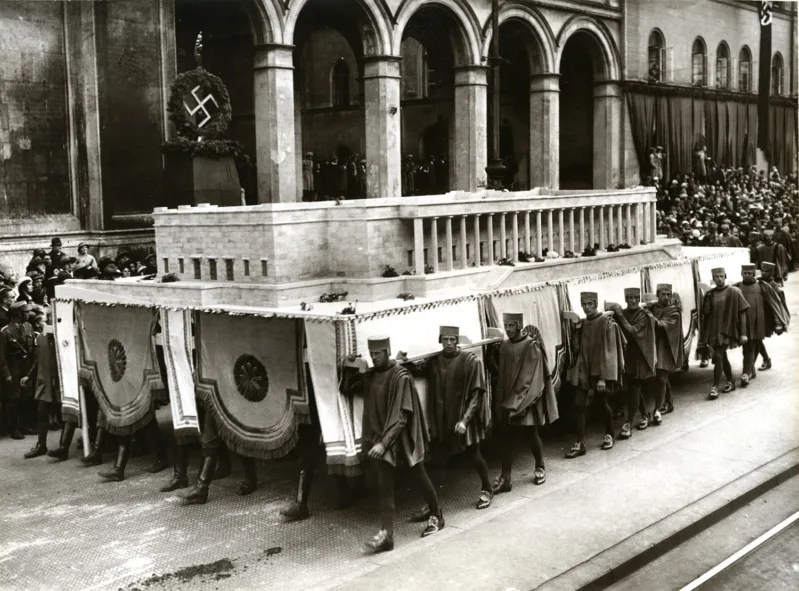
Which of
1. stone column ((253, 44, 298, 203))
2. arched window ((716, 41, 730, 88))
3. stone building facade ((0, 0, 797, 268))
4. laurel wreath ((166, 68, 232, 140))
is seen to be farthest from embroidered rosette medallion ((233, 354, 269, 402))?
arched window ((716, 41, 730, 88))

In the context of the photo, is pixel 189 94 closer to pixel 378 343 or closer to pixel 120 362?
pixel 120 362

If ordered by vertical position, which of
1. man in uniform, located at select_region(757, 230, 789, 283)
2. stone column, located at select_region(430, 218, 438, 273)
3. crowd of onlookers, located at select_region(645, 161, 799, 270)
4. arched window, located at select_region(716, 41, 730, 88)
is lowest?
man in uniform, located at select_region(757, 230, 789, 283)

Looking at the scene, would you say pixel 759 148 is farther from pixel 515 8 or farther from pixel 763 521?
pixel 763 521

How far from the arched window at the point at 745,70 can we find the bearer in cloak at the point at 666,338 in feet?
99.7

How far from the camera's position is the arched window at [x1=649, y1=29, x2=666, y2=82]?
3384 cm

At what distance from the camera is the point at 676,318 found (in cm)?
1224

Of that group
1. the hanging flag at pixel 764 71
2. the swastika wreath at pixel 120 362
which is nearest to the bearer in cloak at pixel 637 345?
the swastika wreath at pixel 120 362

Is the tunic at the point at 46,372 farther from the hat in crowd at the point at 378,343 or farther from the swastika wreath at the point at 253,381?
the hat in crowd at the point at 378,343

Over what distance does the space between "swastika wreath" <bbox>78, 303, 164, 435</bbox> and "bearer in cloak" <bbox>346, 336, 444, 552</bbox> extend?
330 centimetres

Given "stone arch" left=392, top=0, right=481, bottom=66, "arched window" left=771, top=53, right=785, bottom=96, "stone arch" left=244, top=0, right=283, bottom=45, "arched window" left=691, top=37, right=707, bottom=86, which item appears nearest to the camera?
"stone arch" left=244, top=0, right=283, bottom=45

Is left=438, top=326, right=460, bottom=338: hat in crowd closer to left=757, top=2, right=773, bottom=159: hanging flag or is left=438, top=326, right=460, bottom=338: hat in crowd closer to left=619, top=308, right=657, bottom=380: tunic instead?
left=619, top=308, right=657, bottom=380: tunic

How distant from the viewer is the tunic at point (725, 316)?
13.5 m

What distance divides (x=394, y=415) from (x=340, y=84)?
29773mm

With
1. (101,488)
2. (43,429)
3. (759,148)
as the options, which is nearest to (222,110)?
(43,429)
